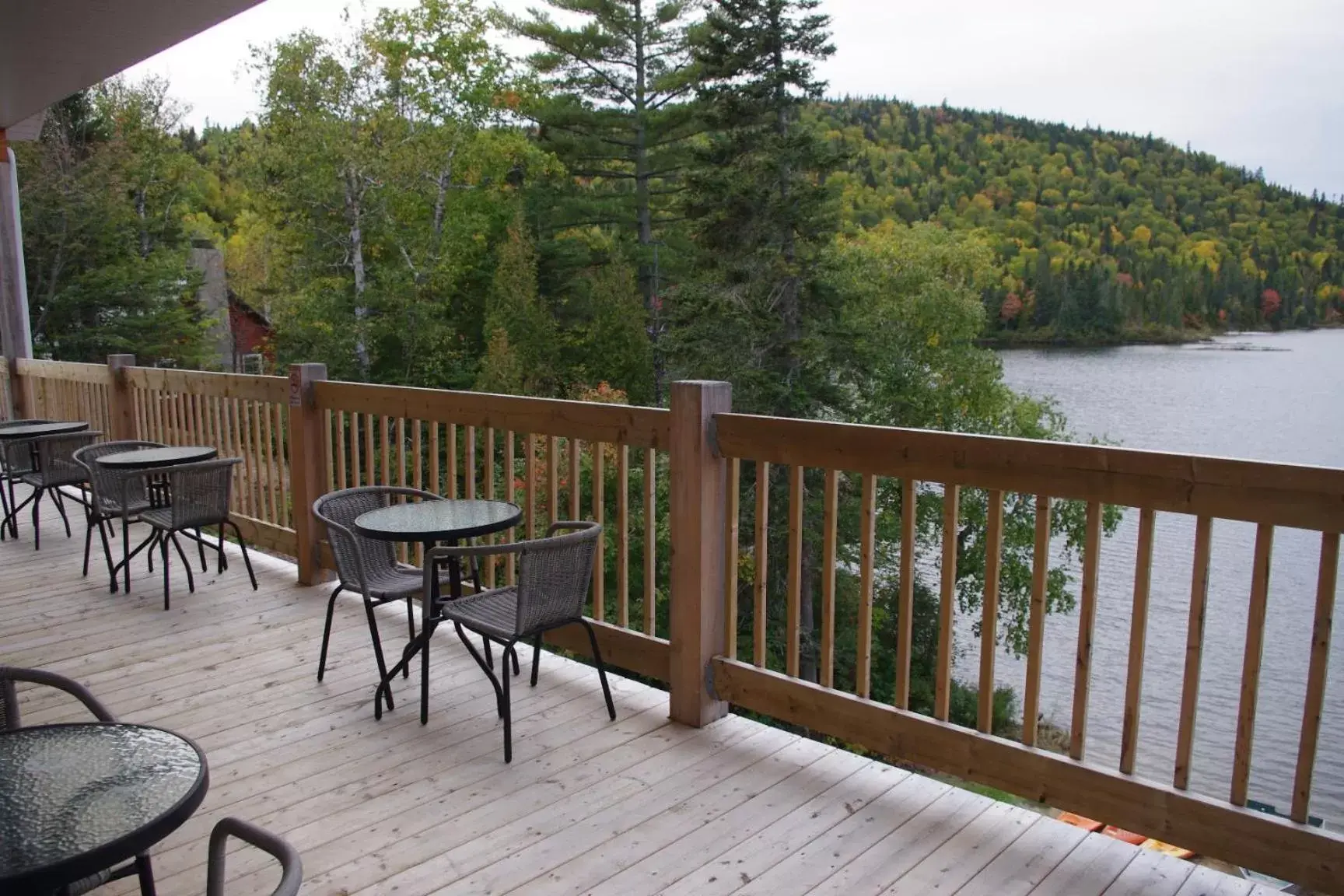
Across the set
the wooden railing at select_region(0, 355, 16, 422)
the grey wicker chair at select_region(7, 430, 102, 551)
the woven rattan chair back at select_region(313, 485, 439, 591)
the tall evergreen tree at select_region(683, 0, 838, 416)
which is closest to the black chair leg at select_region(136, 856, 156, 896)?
the woven rattan chair back at select_region(313, 485, 439, 591)

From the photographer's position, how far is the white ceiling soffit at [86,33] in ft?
15.1

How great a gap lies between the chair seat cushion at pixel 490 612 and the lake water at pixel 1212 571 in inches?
436

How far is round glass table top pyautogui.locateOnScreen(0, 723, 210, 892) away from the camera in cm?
134

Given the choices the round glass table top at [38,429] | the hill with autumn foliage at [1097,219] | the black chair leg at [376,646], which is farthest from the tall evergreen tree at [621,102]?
the black chair leg at [376,646]

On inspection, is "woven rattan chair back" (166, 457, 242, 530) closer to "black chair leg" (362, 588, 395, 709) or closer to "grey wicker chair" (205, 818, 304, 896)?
"black chair leg" (362, 588, 395, 709)

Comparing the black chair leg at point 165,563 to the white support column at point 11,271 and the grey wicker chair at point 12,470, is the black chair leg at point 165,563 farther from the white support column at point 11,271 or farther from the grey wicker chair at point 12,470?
the white support column at point 11,271

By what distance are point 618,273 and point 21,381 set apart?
18.5 meters

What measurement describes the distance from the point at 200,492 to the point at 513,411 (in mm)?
1953

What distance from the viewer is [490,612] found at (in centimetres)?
324

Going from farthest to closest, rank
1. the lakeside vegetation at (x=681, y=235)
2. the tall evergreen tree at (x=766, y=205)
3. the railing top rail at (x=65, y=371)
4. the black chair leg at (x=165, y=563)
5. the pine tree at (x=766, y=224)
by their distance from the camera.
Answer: the lakeside vegetation at (x=681, y=235), the tall evergreen tree at (x=766, y=205), the pine tree at (x=766, y=224), the railing top rail at (x=65, y=371), the black chair leg at (x=165, y=563)

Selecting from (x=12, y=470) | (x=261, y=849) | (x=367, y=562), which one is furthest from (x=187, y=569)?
(x=261, y=849)

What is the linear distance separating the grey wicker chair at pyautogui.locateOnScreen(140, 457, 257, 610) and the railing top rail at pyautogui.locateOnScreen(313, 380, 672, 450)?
61 cm

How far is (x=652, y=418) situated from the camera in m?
3.41

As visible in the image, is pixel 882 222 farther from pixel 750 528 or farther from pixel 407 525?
pixel 407 525
